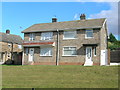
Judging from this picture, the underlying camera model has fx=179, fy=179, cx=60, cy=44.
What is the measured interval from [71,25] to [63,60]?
622 cm

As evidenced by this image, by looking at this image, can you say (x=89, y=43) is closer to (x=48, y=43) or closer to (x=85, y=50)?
(x=85, y=50)

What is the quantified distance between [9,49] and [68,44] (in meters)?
19.8

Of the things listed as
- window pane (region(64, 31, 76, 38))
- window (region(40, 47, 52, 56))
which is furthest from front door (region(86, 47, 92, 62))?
window (region(40, 47, 52, 56))

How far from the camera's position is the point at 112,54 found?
32.8 metres

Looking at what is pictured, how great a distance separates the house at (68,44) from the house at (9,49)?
3.95 m

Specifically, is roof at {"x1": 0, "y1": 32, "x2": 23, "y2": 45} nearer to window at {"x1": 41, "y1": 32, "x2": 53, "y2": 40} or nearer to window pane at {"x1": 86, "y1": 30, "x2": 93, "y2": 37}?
window at {"x1": 41, "y1": 32, "x2": 53, "y2": 40}

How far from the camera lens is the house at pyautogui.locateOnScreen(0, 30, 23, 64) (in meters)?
35.6

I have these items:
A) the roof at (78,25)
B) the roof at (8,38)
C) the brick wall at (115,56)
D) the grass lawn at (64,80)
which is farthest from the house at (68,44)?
the roof at (8,38)

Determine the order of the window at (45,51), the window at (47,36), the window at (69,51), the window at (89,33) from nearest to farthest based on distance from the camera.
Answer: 1. the window at (89,33)
2. the window at (69,51)
3. the window at (45,51)
4. the window at (47,36)

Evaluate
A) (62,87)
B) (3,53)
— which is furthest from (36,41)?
(62,87)

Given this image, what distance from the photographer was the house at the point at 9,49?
35606 mm

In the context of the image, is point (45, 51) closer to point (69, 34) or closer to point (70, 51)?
point (70, 51)

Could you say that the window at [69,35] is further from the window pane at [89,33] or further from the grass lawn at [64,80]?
the grass lawn at [64,80]

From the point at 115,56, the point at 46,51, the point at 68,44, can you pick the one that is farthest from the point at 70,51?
the point at 115,56
